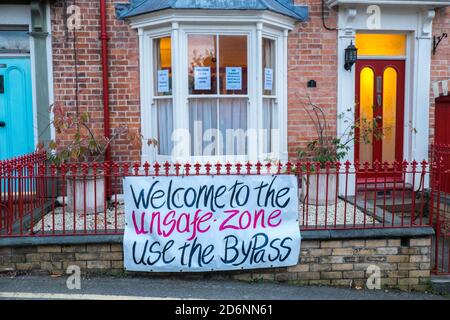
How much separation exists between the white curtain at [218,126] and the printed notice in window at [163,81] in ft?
1.43

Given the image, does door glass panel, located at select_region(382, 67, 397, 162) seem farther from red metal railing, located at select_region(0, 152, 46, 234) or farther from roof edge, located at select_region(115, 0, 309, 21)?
red metal railing, located at select_region(0, 152, 46, 234)

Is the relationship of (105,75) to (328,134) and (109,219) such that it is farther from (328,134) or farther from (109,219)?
(328,134)

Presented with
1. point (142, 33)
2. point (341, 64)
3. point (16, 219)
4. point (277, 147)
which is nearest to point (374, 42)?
point (341, 64)

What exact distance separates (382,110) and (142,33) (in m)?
3.98

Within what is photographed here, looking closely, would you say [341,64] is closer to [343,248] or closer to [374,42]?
[374,42]

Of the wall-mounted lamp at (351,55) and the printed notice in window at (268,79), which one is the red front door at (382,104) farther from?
the printed notice in window at (268,79)

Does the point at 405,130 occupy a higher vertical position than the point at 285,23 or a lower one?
lower

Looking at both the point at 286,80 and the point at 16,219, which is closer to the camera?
the point at 16,219

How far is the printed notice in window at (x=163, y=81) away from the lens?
6734 millimetres

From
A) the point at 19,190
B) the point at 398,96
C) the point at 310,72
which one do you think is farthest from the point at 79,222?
the point at 398,96

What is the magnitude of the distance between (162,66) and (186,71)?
47cm

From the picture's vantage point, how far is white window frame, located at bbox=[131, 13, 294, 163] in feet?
21.2

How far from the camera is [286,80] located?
23.1 ft

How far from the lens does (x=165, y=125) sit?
684cm
